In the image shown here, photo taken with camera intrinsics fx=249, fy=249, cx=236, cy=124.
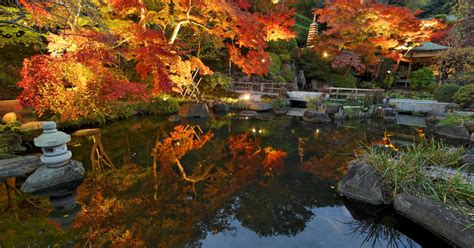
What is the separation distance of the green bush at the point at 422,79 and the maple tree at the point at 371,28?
93.3 inches

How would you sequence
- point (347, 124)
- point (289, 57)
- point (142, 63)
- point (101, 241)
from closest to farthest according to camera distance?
point (101, 241) → point (142, 63) → point (347, 124) → point (289, 57)

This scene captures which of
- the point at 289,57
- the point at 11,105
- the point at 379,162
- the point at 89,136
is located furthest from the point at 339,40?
the point at 11,105

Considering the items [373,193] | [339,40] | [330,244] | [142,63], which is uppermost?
[339,40]

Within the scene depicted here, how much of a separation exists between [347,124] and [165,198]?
32.7ft

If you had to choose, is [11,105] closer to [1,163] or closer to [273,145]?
[1,163]

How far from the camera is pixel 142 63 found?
11.0 metres

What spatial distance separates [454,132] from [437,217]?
335 inches

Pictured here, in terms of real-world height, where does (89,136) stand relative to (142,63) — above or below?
below

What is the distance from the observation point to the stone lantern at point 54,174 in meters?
4.91

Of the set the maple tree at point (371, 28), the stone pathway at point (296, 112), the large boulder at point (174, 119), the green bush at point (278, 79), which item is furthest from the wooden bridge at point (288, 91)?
the large boulder at point (174, 119)

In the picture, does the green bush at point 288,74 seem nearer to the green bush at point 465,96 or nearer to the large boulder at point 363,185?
the green bush at point 465,96

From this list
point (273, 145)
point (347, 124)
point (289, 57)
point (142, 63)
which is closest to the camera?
point (273, 145)

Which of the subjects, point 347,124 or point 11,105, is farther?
point 347,124

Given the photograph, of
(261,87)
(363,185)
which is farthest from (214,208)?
(261,87)
